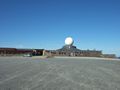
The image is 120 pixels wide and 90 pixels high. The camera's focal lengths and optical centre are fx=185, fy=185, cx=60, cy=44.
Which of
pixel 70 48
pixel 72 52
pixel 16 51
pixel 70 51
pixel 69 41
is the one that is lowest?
pixel 72 52

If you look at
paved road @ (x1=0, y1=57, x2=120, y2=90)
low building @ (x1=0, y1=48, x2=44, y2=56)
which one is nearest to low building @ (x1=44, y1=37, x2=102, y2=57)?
low building @ (x1=0, y1=48, x2=44, y2=56)

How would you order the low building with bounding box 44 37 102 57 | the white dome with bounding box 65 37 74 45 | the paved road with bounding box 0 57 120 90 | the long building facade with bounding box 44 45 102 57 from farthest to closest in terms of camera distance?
1. the white dome with bounding box 65 37 74 45
2. the low building with bounding box 44 37 102 57
3. the long building facade with bounding box 44 45 102 57
4. the paved road with bounding box 0 57 120 90

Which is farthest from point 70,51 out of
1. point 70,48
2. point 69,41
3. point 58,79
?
point 58,79

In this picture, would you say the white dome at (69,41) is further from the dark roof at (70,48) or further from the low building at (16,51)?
the low building at (16,51)

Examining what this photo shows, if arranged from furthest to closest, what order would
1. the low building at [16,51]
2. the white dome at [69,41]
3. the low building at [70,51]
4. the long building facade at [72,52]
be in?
the white dome at [69,41]
the low building at [70,51]
the long building facade at [72,52]
the low building at [16,51]

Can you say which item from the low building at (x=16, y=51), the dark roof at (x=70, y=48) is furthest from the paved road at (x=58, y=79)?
the dark roof at (x=70, y=48)

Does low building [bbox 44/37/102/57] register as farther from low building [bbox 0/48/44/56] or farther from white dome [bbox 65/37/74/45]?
low building [bbox 0/48/44/56]

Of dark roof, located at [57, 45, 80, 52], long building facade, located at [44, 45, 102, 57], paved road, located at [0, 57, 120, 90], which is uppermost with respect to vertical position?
dark roof, located at [57, 45, 80, 52]

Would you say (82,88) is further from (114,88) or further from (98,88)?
(114,88)

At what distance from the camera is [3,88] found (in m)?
8.98

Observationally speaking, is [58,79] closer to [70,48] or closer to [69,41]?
[69,41]

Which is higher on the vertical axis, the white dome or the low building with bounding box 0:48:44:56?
the white dome

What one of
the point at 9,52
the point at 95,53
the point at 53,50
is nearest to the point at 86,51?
the point at 95,53

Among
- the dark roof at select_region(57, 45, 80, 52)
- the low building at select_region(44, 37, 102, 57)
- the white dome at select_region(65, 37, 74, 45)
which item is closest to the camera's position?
the low building at select_region(44, 37, 102, 57)
